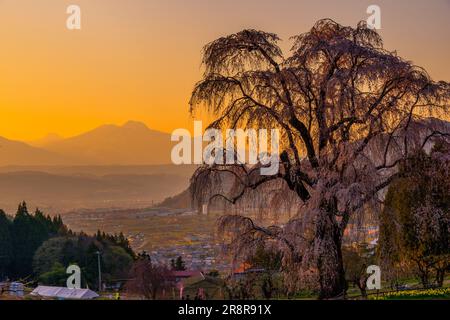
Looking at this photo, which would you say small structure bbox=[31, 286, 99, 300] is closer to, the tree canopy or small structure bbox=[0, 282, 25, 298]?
small structure bbox=[0, 282, 25, 298]

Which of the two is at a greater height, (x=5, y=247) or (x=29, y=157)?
(x=29, y=157)

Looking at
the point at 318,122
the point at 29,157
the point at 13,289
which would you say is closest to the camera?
the point at 318,122

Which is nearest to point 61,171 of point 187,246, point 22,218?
point 22,218

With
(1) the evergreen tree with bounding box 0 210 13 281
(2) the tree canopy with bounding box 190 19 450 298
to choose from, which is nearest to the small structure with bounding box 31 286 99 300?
(2) the tree canopy with bounding box 190 19 450 298

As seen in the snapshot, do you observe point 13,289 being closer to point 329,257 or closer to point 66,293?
point 66,293

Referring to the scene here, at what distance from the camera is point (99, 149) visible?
24.3 meters

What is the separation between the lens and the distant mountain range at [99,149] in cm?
1840

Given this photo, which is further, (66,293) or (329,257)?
(66,293)

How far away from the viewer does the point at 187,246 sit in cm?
2872

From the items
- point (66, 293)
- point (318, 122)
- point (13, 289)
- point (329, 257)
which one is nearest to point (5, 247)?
point (66, 293)

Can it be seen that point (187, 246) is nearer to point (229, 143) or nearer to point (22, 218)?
point (22, 218)

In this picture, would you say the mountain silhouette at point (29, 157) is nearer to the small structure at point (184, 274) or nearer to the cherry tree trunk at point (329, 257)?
the small structure at point (184, 274)

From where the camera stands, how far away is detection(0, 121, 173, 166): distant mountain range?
60.4ft
